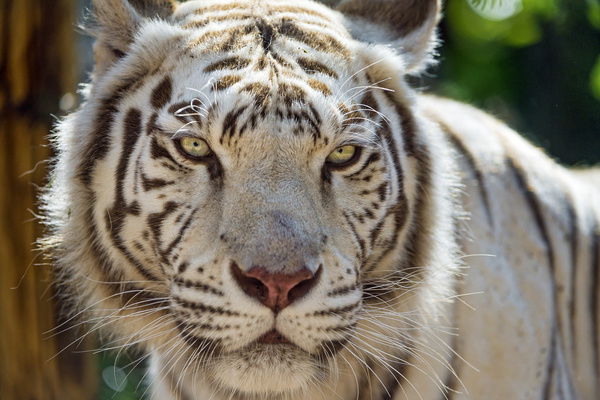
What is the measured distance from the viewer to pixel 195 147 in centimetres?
181

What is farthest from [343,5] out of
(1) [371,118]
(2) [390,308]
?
(2) [390,308]

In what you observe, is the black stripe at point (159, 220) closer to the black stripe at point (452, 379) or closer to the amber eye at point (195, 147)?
the amber eye at point (195, 147)

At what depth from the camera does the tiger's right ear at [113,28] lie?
2.03 meters

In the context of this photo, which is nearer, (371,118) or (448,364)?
(371,118)

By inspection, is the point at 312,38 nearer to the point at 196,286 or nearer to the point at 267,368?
the point at 196,286

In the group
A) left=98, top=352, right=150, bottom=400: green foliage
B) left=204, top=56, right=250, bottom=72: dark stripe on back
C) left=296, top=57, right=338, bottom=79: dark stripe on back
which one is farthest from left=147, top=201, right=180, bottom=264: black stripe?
left=98, top=352, right=150, bottom=400: green foliage

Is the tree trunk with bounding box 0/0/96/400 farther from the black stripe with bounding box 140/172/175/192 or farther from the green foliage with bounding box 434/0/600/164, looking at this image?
the green foliage with bounding box 434/0/600/164

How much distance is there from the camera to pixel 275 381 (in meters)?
1.78

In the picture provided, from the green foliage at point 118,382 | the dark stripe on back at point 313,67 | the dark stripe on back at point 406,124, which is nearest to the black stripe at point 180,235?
the dark stripe on back at point 313,67

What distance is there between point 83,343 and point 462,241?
1432 mm

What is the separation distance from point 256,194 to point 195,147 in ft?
0.69

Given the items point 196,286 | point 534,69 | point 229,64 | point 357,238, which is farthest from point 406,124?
point 534,69

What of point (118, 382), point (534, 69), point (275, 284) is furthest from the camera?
point (534, 69)

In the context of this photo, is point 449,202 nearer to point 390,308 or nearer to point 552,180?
point 390,308
